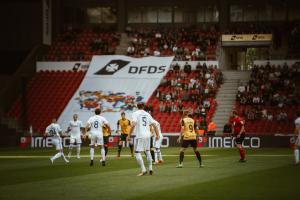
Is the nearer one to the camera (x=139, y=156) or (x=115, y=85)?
(x=139, y=156)

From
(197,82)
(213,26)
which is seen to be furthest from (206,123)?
(213,26)

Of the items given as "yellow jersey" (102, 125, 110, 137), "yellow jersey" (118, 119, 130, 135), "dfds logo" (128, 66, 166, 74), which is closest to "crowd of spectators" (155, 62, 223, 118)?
"dfds logo" (128, 66, 166, 74)

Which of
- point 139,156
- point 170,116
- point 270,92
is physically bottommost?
point 139,156

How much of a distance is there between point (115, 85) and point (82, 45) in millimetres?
7812

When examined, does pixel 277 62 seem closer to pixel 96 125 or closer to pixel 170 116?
pixel 170 116

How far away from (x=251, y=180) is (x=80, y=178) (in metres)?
5.37

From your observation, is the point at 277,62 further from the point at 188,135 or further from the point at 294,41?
the point at 188,135

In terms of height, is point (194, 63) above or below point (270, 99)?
above

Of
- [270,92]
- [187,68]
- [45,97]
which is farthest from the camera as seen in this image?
[45,97]

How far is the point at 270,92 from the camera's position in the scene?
49312mm

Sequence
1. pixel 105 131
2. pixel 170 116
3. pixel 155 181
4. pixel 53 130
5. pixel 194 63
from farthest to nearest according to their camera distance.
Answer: pixel 194 63
pixel 170 116
pixel 53 130
pixel 105 131
pixel 155 181

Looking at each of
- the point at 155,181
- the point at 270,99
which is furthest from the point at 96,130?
the point at 270,99

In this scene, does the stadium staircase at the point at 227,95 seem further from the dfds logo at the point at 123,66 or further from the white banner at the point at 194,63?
the dfds logo at the point at 123,66

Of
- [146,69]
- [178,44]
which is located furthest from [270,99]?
[178,44]
